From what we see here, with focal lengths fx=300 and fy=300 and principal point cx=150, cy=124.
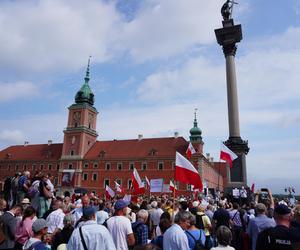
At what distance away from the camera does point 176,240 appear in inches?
171

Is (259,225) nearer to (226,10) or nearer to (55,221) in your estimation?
(55,221)

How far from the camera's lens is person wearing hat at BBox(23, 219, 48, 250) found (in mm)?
4551

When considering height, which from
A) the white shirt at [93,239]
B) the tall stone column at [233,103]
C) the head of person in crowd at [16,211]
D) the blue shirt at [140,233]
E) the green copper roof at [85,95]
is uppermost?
the green copper roof at [85,95]

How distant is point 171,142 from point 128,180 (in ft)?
40.0

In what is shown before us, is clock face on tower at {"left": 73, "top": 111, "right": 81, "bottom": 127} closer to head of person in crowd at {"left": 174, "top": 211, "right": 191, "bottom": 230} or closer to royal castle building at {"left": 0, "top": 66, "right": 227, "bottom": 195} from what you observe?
royal castle building at {"left": 0, "top": 66, "right": 227, "bottom": 195}

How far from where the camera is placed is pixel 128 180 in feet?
204

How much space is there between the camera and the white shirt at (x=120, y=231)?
17.7ft

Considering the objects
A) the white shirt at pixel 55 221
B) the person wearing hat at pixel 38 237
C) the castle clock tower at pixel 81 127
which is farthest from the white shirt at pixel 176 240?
the castle clock tower at pixel 81 127

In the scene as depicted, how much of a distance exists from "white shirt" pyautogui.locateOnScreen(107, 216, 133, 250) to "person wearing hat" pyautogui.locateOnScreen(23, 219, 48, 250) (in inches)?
49.1

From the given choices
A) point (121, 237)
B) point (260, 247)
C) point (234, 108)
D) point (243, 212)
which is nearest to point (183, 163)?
point (243, 212)

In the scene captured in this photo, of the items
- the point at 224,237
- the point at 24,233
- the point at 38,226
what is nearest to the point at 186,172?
the point at 224,237

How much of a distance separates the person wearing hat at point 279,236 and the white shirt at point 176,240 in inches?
39.9

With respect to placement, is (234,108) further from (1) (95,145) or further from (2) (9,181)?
(1) (95,145)

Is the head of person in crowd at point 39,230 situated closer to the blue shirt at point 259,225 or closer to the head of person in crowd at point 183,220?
the head of person in crowd at point 183,220
